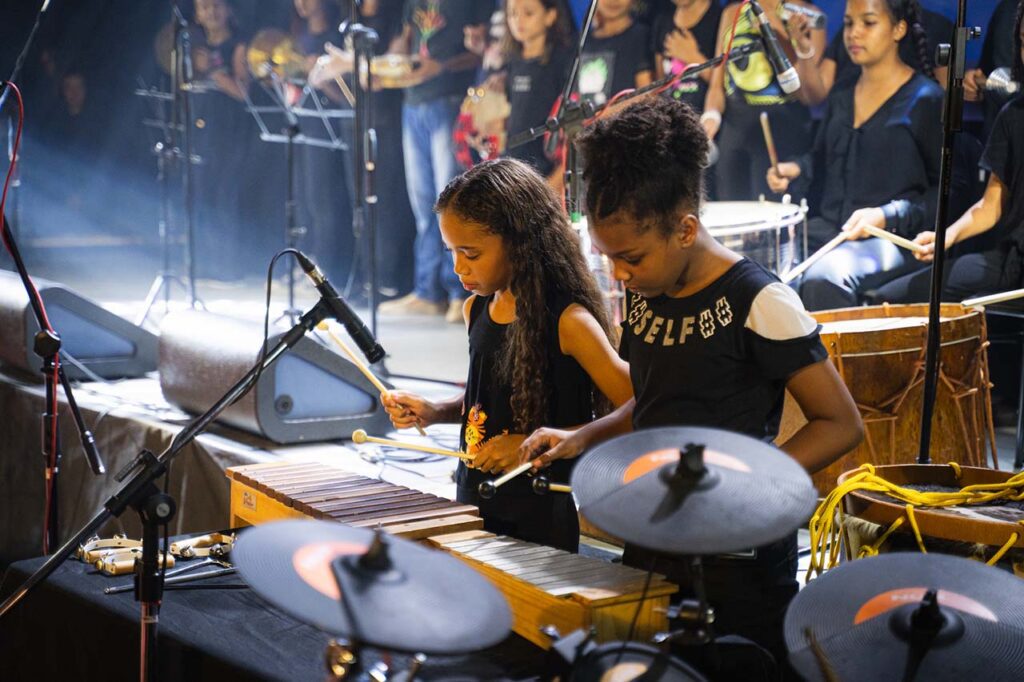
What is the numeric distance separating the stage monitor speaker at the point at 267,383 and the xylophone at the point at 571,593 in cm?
232

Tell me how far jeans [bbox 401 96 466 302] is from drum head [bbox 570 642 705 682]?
25.3 ft

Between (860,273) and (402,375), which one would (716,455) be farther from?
(402,375)

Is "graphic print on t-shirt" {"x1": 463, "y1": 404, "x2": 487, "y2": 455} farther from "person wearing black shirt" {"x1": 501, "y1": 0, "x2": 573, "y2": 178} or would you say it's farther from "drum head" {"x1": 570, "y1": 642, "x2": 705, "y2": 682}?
"person wearing black shirt" {"x1": 501, "y1": 0, "x2": 573, "y2": 178}

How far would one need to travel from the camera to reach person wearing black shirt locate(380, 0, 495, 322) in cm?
920

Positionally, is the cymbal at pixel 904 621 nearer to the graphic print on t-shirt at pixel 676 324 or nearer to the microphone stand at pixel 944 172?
the graphic print on t-shirt at pixel 676 324

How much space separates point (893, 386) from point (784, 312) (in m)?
2.03

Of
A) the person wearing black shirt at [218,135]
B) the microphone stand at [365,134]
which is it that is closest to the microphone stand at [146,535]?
the microphone stand at [365,134]

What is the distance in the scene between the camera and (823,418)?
2168 mm

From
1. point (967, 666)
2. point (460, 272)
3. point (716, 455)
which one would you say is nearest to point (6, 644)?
point (460, 272)

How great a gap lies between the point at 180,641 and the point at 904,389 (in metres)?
2.73

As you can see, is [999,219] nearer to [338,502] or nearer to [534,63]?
[534,63]

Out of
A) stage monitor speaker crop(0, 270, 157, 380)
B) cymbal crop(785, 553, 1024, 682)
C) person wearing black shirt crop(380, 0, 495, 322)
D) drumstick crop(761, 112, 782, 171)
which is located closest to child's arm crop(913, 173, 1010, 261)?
drumstick crop(761, 112, 782, 171)

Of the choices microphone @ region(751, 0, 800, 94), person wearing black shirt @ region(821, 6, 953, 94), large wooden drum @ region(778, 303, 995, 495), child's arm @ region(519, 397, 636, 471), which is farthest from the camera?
person wearing black shirt @ region(821, 6, 953, 94)

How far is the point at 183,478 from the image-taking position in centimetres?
461
